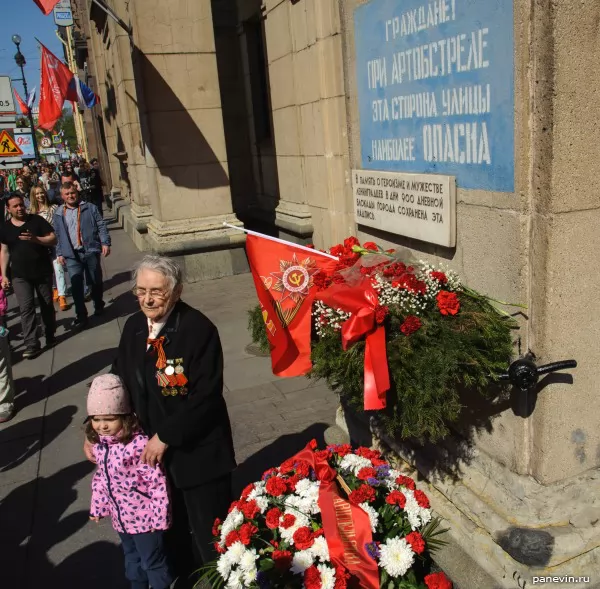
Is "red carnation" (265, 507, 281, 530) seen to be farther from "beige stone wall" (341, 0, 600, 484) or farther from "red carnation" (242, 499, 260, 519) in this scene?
"beige stone wall" (341, 0, 600, 484)

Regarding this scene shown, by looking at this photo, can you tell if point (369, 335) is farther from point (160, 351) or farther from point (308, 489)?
point (160, 351)

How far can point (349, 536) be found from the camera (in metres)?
2.46

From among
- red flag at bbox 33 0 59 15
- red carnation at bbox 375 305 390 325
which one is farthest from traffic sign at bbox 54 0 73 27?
red carnation at bbox 375 305 390 325

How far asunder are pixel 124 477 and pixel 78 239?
571 centimetres

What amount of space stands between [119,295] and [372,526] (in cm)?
803

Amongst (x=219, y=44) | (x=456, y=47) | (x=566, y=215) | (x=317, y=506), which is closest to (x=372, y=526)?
(x=317, y=506)

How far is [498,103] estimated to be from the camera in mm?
2566

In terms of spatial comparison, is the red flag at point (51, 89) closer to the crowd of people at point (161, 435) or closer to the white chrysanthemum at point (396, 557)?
the crowd of people at point (161, 435)

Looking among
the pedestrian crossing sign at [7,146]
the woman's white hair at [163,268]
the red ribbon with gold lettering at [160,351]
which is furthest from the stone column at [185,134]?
the red ribbon with gold lettering at [160,351]

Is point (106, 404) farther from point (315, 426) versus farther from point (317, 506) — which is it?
point (315, 426)

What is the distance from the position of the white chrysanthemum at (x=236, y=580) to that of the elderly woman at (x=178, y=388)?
58 cm

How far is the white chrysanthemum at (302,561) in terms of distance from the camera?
2383mm

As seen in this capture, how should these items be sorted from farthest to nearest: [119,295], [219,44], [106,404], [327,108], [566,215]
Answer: [219,44] < [119,295] < [327,108] < [106,404] < [566,215]

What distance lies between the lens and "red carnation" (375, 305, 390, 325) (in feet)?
A: 9.02
